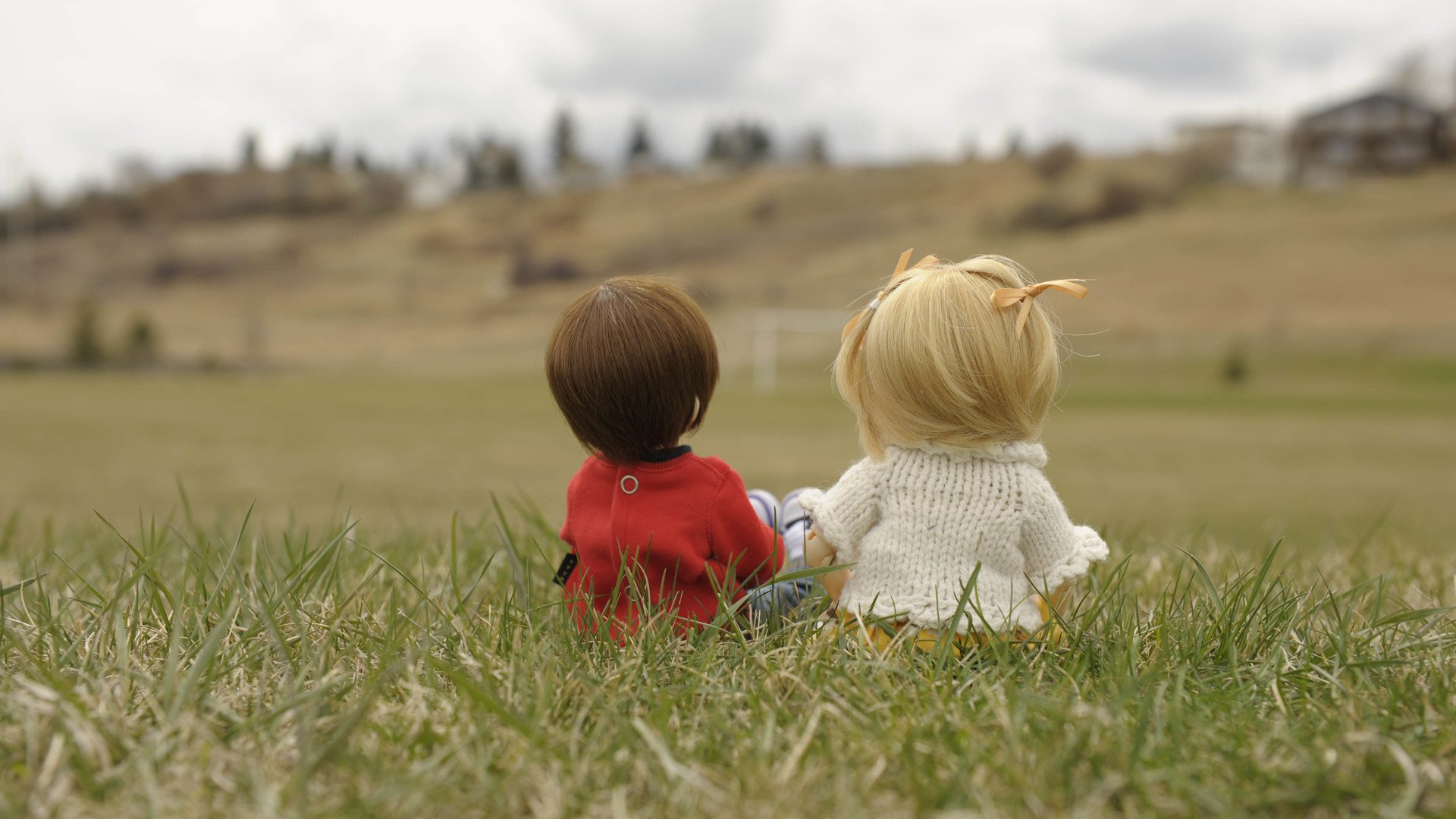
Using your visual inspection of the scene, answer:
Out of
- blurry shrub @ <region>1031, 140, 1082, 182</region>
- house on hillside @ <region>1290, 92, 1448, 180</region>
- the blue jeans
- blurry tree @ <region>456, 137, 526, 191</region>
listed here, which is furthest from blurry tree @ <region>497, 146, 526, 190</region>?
the blue jeans

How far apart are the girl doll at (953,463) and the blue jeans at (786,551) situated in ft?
0.50

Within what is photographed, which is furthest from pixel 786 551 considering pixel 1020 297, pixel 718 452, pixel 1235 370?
pixel 1235 370

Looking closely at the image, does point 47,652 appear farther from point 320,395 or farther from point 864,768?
point 320,395

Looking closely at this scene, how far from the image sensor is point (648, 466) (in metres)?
2.25

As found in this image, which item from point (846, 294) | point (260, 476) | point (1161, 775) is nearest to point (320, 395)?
point (260, 476)

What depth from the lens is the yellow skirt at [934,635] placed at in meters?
1.91

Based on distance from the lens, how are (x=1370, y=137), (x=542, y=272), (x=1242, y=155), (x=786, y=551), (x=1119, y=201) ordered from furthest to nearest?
(x=1370, y=137) → (x=1242, y=155) → (x=542, y=272) → (x=1119, y=201) → (x=786, y=551)

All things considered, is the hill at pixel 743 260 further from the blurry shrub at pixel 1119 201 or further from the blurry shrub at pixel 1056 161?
the blurry shrub at pixel 1056 161

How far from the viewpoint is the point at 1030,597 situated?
2.28 m

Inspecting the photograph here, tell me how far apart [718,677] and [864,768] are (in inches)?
12.9

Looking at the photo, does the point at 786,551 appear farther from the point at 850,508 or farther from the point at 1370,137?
the point at 1370,137

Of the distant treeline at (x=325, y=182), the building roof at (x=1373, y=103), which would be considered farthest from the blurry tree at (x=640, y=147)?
the building roof at (x=1373, y=103)

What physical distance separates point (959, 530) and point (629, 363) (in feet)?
2.38

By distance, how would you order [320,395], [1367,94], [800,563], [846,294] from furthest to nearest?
1. [1367,94]
2. [846,294]
3. [320,395]
4. [800,563]
